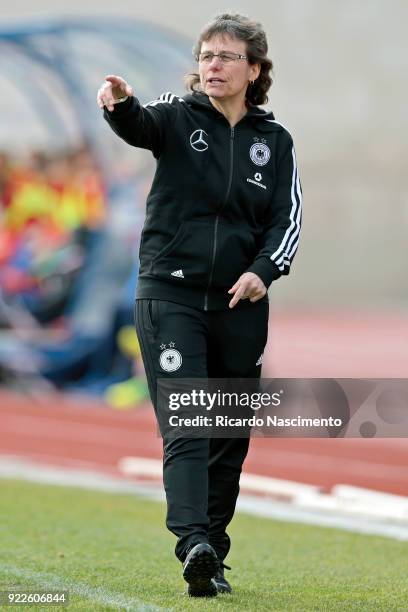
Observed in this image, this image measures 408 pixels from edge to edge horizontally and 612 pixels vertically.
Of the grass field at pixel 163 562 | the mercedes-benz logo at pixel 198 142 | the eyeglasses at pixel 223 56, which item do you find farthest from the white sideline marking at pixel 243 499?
the eyeglasses at pixel 223 56

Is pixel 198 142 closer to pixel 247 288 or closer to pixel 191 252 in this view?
pixel 191 252

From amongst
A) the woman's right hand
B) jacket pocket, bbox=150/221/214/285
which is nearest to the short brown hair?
the woman's right hand

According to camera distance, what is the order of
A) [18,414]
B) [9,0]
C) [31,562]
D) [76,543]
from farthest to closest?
[9,0], [18,414], [76,543], [31,562]

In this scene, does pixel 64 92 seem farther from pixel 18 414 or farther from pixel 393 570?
pixel 393 570

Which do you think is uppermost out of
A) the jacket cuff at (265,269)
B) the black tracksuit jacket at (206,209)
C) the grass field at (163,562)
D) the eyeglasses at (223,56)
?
the eyeglasses at (223,56)

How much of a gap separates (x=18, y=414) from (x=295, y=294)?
1357cm

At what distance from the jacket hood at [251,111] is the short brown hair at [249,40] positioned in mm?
60

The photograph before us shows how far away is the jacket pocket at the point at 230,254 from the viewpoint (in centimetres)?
418

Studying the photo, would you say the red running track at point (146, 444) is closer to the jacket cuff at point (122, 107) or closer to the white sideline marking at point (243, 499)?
the white sideline marking at point (243, 499)

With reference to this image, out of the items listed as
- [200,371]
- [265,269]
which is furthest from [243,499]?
[265,269]

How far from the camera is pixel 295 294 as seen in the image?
93.7 ft

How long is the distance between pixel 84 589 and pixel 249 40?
206 centimetres

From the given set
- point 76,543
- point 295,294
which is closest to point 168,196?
point 76,543

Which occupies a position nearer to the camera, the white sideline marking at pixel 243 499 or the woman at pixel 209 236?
the woman at pixel 209 236
